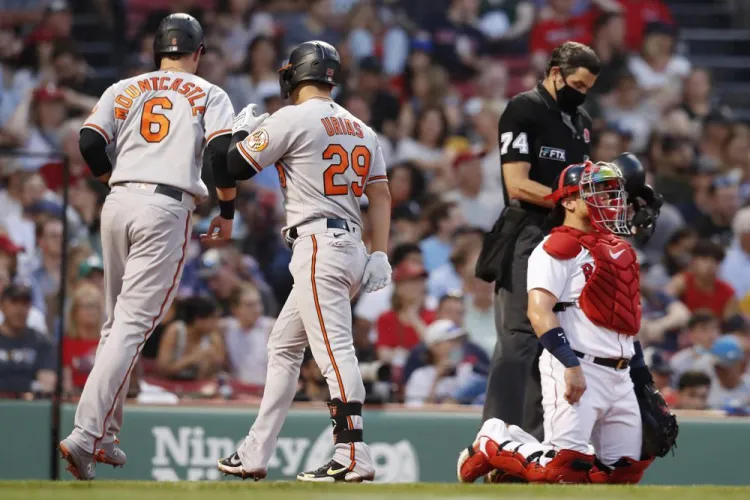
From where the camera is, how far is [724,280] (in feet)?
36.4

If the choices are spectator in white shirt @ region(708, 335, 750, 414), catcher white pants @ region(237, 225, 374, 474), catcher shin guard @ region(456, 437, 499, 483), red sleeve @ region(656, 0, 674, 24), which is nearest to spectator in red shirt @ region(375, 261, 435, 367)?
spectator in white shirt @ region(708, 335, 750, 414)

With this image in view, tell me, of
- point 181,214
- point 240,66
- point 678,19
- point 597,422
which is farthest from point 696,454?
point 678,19

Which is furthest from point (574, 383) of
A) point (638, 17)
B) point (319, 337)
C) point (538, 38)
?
point (638, 17)

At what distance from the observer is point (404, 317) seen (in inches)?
382

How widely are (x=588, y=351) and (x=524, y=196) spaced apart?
1.06 m

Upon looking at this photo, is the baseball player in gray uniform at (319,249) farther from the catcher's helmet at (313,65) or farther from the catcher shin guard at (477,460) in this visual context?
the catcher shin guard at (477,460)

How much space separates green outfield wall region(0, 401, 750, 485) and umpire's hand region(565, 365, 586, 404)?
8.55 ft

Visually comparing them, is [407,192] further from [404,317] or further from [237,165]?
[237,165]

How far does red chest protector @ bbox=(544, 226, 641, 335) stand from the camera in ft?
19.4

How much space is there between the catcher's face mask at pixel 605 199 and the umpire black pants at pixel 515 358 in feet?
2.25

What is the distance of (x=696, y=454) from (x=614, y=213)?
114 inches

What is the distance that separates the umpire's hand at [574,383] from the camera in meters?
5.70

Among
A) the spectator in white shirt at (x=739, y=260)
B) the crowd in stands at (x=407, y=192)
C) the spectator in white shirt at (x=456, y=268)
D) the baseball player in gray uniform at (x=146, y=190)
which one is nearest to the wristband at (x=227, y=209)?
the baseball player in gray uniform at (x=146, y=190)

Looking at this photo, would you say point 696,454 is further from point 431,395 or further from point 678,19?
point 678,19
